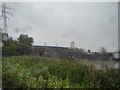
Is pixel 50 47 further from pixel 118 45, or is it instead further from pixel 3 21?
pixel 118 45

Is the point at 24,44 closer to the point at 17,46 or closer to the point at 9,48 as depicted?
the point at 17,46

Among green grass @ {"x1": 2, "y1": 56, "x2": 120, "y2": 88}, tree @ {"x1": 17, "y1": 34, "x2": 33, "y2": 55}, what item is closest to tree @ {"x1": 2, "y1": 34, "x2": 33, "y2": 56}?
tree @ {"x1": 17, "y1": 34, "x2": 33, "y2": 55}

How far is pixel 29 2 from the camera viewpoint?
5.32m

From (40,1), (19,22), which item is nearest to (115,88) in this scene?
(40,1)

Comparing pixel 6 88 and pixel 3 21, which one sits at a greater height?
pixel 3 21

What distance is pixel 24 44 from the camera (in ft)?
31.2

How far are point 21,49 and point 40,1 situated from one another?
15.7 ft

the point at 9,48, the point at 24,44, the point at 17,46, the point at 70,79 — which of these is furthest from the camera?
the point at 24,44

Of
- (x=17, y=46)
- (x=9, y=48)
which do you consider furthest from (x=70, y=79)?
(x=17, y=46)

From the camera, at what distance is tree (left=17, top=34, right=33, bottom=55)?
9086mm

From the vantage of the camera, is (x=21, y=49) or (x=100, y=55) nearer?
(x=100, y=55)

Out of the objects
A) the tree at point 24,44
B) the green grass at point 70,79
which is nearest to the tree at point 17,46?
the tree at point 24,44

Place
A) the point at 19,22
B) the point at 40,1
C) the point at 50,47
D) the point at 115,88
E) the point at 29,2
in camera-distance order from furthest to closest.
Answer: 1. the point at 50,47
2. the point at 19,22
3. the point at 29,2
4. the point at 40,1
5. the point at 115,88

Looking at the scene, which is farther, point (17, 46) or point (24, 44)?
point (24, 44)
